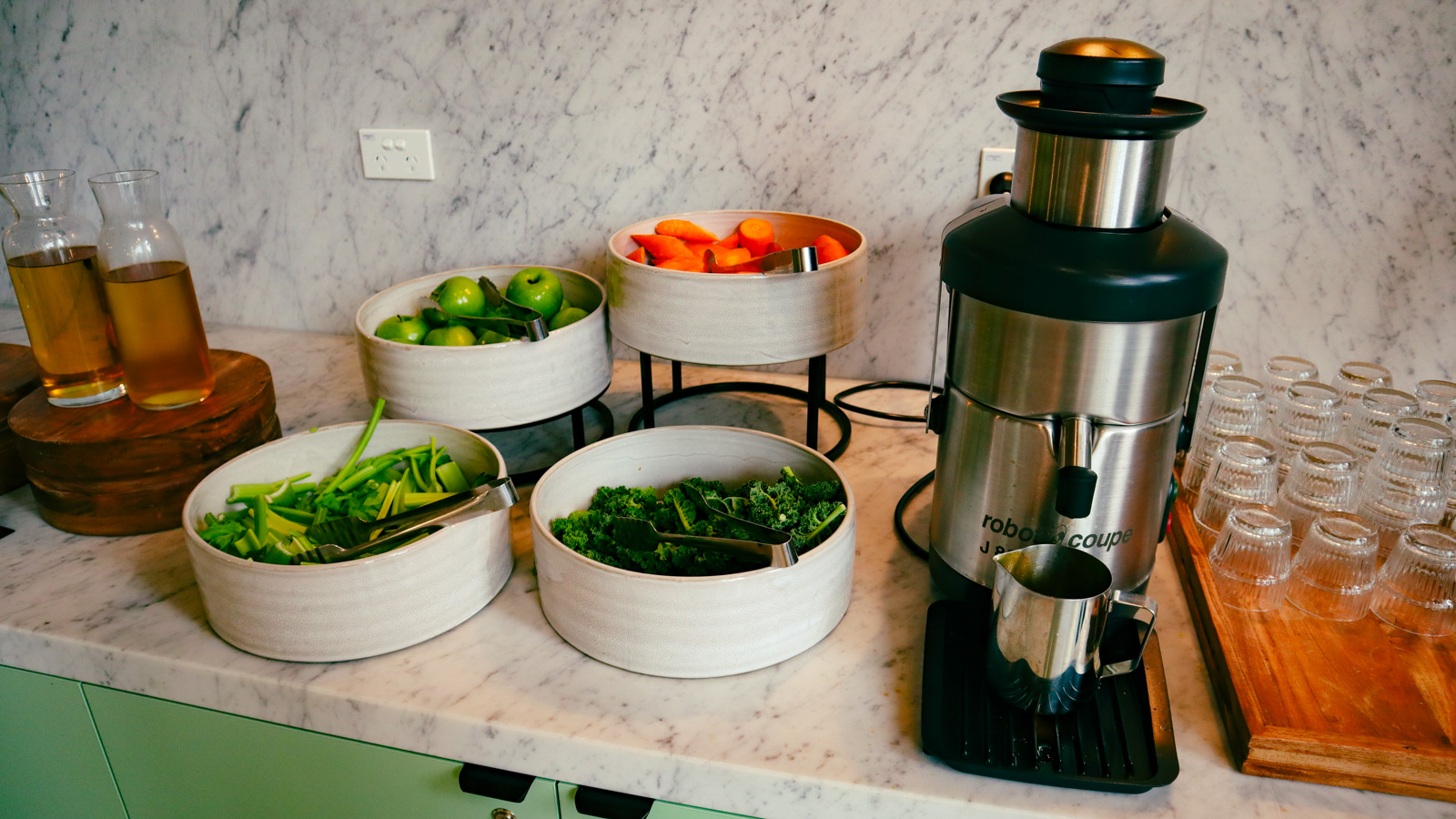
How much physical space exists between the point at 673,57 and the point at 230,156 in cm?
75

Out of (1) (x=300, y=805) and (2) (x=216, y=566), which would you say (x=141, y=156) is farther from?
(1) (x=300, y=805)

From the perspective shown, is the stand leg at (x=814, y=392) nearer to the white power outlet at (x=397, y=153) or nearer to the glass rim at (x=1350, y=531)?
the glass rim at (x=1350, y=531)

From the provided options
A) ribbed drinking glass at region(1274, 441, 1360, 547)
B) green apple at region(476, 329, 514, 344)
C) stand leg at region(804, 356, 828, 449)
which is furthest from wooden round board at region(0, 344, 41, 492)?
ribbed drinking glass at region(1274, 441, 1360, 547)

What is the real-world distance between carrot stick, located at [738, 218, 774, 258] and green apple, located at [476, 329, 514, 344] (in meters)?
0.32

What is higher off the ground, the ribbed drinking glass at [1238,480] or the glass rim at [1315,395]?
the glass rim at [1315,395]

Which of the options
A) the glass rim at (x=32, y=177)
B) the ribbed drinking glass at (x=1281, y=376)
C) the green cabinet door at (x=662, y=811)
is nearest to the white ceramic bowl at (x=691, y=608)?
the green cabinet door at (x=662, y=811)

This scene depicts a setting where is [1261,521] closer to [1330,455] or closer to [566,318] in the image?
[1330,455]

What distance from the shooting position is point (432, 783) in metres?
0.78

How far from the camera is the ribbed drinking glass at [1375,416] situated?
0.94 metres

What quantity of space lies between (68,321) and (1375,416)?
4.65 feet

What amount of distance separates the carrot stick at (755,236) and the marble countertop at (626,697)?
0.38 meters

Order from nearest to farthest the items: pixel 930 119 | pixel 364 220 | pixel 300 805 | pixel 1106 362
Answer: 1. pixel 1106 362
2. pixel 300 805
3. pixel 930 119
4. pixel 364 220

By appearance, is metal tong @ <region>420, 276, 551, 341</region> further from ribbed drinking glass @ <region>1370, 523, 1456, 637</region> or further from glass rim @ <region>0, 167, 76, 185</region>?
ribbed drinking glass @ <region>1370, 523, 1456, 637</region>

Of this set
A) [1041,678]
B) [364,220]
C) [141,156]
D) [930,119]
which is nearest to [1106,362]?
[1041,678]
